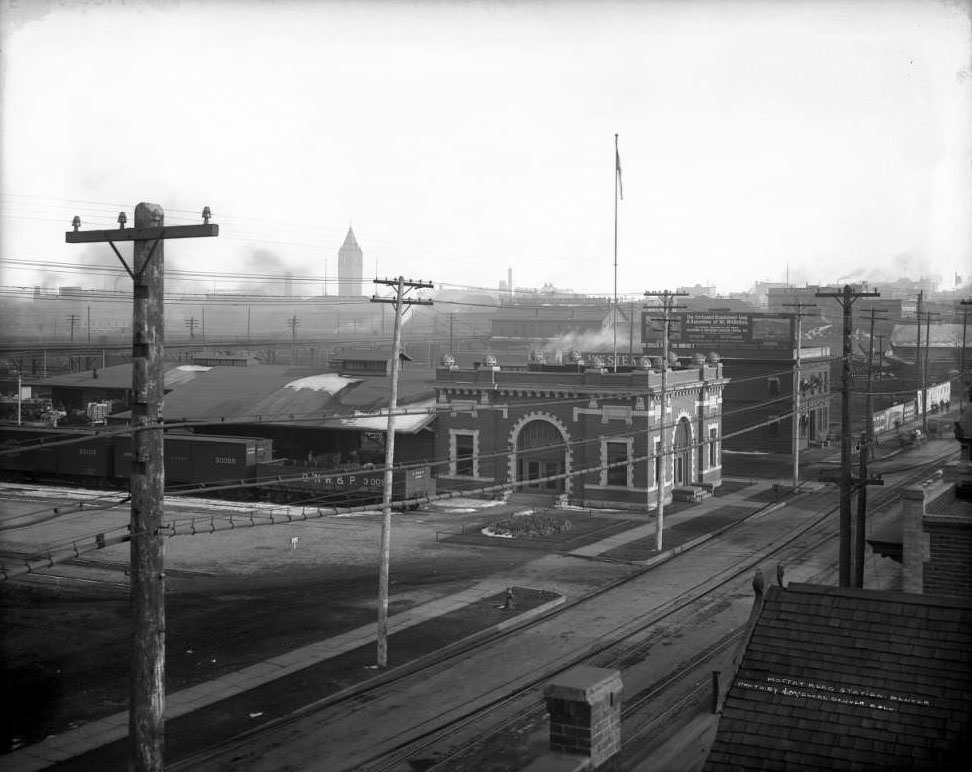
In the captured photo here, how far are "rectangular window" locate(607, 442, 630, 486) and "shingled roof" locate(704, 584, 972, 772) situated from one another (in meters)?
32.6

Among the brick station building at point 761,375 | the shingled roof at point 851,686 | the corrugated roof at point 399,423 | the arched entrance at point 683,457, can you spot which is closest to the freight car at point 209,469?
→ the corrugated roof at point 399,423

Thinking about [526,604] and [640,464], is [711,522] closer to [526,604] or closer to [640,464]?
[640,464]

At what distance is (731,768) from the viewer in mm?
11711

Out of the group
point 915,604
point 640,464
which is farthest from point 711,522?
point 915,604

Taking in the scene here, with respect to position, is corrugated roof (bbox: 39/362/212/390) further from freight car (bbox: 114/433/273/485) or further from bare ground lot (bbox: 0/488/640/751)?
bare ground lot (bbox: 0/488/640/751)

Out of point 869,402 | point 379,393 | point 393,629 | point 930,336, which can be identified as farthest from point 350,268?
point 393,629

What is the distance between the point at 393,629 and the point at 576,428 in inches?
842

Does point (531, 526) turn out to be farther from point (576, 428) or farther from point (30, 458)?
point (30, 458)

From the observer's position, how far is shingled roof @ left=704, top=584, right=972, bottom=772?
11.6 meters

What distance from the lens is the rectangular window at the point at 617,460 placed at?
46.6 metres

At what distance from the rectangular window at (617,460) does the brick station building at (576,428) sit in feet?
0.15

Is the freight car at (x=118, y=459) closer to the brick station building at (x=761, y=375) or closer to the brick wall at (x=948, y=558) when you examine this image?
the brick station building at (x=761, y=375)

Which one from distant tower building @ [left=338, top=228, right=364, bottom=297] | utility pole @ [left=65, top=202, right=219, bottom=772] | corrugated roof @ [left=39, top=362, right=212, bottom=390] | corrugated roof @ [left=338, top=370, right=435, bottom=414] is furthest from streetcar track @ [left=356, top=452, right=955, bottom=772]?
distant tower building @ [left=338, top=228, right=364, bottom=297]

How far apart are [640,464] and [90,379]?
132ft
